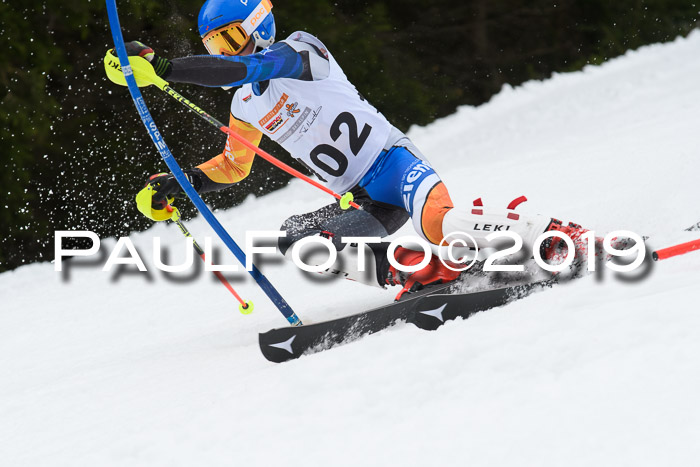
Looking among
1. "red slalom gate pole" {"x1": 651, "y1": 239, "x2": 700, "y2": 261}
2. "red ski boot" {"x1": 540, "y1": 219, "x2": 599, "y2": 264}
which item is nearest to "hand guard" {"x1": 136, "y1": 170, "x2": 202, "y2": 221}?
"red ski boot" {"x1": 540, "y1": 219, "x2": 599, "y2": 264}

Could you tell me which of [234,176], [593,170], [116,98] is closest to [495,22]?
[593,170]

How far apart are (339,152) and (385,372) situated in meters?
1.14

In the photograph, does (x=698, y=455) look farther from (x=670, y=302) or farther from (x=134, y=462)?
(x=134, y=462)

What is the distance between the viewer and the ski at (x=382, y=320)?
7.88ft

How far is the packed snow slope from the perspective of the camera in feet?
5.16

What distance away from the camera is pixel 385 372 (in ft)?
6.52

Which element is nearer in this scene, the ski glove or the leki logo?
the ski glove

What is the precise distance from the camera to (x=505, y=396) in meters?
1.70

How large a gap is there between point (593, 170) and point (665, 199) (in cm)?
91

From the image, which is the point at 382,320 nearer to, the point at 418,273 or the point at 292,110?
the point at 418,273

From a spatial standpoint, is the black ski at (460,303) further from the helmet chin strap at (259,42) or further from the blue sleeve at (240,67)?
the helmet chin strap at (259,42)

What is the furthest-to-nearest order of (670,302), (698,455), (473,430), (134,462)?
(670,302) → (134,462) → (473,430) → (698,455)

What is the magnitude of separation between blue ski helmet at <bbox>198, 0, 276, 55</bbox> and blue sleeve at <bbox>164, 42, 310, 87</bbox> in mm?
151

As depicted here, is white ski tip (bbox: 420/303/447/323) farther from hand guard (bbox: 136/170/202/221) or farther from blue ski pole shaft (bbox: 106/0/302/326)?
hand guard (bbox: 136/170/202/221)
